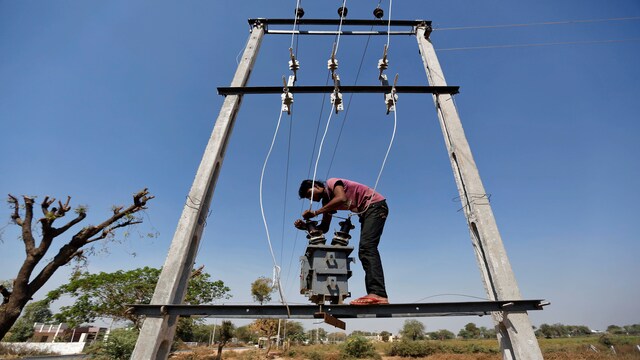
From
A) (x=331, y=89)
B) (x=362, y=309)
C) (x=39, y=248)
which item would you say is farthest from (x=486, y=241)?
(x=39, y=248)

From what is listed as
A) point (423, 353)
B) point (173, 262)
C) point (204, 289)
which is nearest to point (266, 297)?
point (204, 289)

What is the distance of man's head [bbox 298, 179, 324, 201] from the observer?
3410mm

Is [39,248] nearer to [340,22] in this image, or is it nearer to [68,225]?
[68,225]

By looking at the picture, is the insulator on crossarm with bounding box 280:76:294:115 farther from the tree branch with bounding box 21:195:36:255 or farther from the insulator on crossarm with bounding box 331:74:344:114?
the tree branch with bounding box 21:195:36:255

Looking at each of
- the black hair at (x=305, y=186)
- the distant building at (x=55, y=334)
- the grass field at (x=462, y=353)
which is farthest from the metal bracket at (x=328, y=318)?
the distant building at (x=55, y=334)

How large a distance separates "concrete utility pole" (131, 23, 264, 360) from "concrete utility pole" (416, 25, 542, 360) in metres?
2.76

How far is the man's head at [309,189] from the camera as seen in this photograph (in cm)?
341

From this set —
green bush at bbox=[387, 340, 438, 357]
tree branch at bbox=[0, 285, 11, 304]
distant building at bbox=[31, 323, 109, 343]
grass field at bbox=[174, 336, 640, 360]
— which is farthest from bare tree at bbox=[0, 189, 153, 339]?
distant building at bbox=[31, 323, 109, 343]

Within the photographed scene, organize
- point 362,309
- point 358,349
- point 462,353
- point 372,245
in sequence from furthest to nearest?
1. point 462,353
2. point 358,349
3. point 372,245
4. point 362,309

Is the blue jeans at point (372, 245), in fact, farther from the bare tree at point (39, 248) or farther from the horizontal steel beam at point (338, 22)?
the bare tree at point (39, 248)

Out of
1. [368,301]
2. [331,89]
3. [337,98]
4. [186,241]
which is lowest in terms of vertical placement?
[368,301]

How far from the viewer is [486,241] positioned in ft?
9.16

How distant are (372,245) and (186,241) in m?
1.89

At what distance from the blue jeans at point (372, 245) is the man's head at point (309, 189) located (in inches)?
22.1
